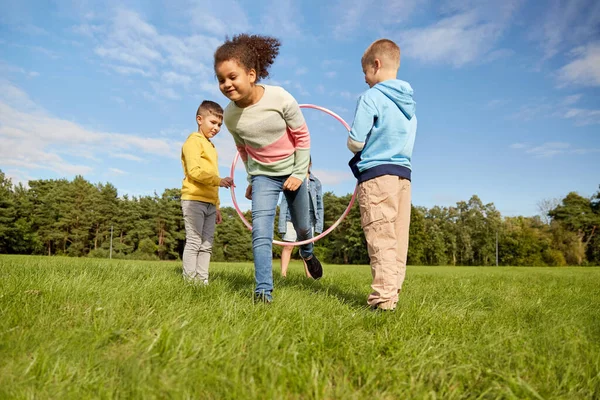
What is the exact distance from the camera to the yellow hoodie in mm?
4973

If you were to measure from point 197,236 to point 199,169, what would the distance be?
885mm

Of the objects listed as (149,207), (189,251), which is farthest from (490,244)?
(189,251)

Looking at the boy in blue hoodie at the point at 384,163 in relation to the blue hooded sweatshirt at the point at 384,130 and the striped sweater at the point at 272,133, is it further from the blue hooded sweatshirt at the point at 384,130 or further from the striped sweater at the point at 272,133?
the striped sweater at the point at 272,133

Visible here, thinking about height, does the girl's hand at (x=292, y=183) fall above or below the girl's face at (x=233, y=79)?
below

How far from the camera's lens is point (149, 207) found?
64062 millimetres

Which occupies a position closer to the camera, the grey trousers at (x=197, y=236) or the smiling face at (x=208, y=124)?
the grey trousers at (x=197, y=236)

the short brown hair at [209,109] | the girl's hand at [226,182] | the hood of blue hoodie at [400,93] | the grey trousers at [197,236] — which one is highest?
the short brown hair at [209,109]

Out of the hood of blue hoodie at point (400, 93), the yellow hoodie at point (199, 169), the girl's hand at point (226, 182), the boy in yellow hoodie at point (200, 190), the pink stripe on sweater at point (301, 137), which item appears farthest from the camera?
the boy in yellow hoodie at point (200, 190)

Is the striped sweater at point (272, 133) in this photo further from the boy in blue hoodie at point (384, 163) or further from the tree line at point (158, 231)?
the tree line at point (158, 231)

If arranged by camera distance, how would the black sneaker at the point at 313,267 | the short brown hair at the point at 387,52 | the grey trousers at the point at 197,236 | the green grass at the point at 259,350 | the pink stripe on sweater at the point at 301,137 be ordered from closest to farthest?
the green grass at the point at 259,350 → the short brown hair at the point at 387,52 → the pink stripe on sweater at the point at 301,137 → the grey trousers at the point at 197,236 → the black sneaker at the point at 313,267

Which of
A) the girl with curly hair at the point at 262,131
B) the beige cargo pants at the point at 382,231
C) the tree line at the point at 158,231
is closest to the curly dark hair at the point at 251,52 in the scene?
the girl with curly hair at the point at 262,131

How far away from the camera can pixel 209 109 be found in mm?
5523

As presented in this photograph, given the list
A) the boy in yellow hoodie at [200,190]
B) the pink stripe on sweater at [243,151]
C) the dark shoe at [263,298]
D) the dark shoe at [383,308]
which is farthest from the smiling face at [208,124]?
the dark shoe at [383,308]

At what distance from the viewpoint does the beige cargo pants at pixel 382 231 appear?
3631 mm
